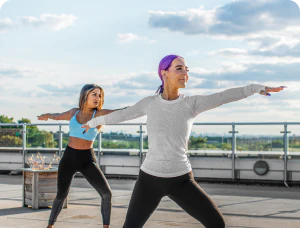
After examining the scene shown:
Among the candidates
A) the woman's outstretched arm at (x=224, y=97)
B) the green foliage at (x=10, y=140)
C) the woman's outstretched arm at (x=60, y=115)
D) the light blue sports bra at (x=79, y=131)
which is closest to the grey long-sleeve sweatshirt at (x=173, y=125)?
the woman's outstretched arm at (x=224, y=97)

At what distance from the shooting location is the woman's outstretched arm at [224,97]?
14.7 feet

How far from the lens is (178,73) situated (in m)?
4.80

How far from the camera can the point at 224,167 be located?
52.6 feet

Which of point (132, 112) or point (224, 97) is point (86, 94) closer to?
point (132, 112)

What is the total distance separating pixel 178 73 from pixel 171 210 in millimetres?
5465

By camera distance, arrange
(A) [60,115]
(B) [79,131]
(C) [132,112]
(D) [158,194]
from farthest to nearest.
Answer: (A) [60,115] → (B) [79,131] → (C) [132,112] → (D) [158,194]

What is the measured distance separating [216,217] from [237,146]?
38.3ft

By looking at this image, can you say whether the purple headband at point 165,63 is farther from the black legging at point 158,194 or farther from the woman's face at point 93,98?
the woman's face at point 93,98

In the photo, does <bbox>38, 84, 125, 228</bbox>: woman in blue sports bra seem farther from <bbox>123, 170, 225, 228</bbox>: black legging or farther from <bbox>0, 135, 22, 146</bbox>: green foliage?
<bbox>0, 135, 22, 146</bbox>: green foliage

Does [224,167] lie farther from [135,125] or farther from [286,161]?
[135,125]

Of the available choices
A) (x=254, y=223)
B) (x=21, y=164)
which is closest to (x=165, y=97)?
(x=254, y=223)

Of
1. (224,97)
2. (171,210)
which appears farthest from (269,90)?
(171,210)

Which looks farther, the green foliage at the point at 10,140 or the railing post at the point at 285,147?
the green foliage at the point at 10,140

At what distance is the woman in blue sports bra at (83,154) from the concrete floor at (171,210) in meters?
1.22
